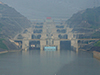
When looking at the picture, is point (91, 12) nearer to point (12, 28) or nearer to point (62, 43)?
point (62, 43)

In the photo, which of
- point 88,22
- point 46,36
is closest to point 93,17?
point 88,22

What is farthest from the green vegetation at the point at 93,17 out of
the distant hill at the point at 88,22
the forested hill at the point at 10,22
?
the forested hill at the point at 10,22

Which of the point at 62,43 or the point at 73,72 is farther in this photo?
the point at 62,43

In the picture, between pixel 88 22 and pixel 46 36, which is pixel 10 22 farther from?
pixel 88 22

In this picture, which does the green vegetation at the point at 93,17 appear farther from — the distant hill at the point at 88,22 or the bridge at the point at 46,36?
the bridge at the point at 46,36

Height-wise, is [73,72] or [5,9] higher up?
[5,9]

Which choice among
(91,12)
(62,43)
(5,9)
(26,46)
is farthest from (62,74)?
(5,9)

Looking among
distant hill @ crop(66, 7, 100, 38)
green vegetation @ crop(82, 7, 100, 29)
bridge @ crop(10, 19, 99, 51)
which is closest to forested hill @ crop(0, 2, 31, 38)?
bridge @ crop(10, 19, 99, 51)
